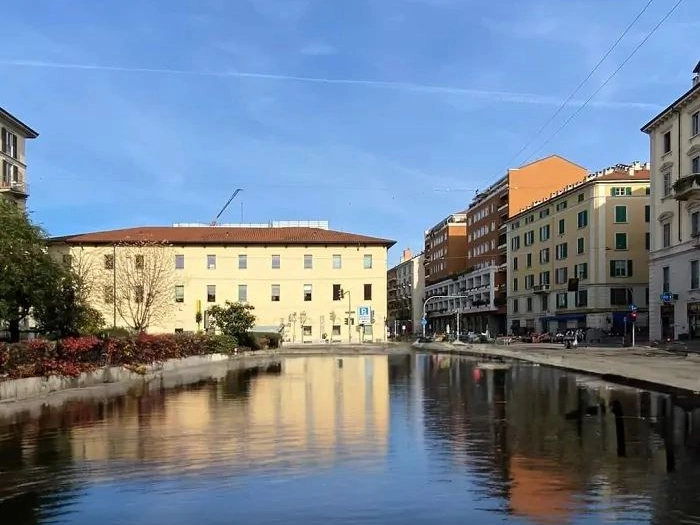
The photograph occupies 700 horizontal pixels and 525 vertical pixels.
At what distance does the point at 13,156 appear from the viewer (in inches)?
2566

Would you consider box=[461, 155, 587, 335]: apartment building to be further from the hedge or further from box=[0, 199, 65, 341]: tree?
box=[0, 199, 65, 341]: tree

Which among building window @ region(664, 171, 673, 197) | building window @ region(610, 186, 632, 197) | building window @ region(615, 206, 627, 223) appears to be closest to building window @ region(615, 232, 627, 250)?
building window @ region(615, 206, 627, 223)

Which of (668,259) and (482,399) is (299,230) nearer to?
(668,259)

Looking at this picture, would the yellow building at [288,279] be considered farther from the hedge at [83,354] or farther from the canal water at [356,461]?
the canal water at [356,461]

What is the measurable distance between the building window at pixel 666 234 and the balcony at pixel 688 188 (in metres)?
4.13

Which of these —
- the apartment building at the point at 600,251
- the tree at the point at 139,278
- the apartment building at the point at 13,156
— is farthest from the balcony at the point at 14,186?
the apartment building at the point at 600,251

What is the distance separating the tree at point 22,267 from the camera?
22750 millimetres

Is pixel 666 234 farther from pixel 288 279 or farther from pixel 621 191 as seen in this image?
pixel 288 279

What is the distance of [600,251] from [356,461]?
72.1 meters

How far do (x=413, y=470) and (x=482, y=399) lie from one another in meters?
9.29

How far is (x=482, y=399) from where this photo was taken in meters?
18.1

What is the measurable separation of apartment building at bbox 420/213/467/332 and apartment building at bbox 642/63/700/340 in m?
63.0

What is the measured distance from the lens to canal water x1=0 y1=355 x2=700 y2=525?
23.8ft

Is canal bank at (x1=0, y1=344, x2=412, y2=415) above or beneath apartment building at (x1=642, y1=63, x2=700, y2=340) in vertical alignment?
beneath
